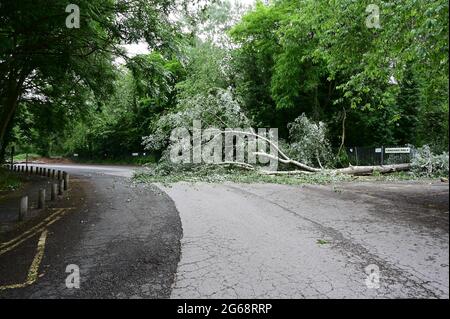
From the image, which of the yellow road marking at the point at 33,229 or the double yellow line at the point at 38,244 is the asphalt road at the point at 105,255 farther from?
the yellow road marking at the point at 33,229

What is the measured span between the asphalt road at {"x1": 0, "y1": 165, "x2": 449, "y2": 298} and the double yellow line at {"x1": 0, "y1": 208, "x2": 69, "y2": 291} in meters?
0.10

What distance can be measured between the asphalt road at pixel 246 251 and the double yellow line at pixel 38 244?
0.34 ft

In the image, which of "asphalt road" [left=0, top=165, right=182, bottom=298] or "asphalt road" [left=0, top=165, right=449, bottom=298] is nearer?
"asphalt road" [left=0, top=165, right=449, bottom=298]

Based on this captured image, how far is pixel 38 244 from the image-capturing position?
6680mm

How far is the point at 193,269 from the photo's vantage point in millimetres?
5059

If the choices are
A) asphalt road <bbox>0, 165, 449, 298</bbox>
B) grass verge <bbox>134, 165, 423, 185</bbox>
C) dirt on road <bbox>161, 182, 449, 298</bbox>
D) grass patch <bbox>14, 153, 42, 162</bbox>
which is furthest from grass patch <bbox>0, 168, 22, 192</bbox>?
grass patch <bbox>14, 153, 42, 162</bbox>

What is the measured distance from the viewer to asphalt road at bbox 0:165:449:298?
4.32 metres

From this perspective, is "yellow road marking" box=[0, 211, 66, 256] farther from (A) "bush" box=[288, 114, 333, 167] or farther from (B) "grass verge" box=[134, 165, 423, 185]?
(A) "bush" box=[288, 114, 333, 167]

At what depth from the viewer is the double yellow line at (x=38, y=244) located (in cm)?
488

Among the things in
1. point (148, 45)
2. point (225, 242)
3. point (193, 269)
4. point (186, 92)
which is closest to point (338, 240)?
point (225, 242)
